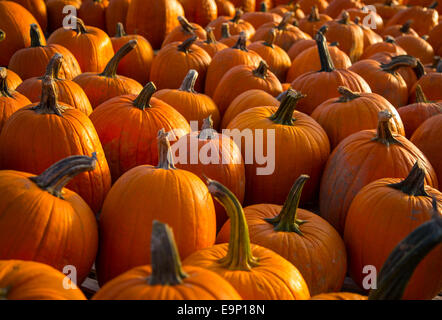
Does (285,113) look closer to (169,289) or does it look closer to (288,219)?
(288,219)

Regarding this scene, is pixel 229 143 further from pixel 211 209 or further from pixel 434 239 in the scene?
pixel 434 239

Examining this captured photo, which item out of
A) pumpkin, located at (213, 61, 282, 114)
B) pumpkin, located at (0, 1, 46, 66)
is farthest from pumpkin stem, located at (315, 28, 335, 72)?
pumpkin, located at (0, 1, 46, 66)

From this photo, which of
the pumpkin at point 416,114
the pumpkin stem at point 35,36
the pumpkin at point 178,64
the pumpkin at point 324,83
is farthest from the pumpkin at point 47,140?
the pumpkin at point 416,114

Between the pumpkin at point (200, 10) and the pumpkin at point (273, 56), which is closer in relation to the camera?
the pumpkin at point (273, 56)

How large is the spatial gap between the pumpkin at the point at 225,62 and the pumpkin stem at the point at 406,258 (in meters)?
2.34

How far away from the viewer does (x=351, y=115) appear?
2.54 meters

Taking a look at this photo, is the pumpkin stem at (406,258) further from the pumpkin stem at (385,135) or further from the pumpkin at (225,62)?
the pumpkin at (225,62)

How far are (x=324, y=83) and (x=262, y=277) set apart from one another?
1774 mm

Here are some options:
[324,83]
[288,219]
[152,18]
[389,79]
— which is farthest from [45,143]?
[152,18]

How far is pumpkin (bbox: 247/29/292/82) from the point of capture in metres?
3.70

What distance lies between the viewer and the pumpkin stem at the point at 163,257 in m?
1.08

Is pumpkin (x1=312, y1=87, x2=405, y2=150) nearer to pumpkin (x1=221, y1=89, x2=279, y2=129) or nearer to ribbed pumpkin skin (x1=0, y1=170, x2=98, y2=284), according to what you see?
pumpkin (x1=221, y1=89, x2=279, y2=129)

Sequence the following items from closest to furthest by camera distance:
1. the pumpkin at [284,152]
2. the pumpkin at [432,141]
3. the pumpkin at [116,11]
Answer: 1. the pumpkin at [284,152]
2. the pumpkin at [432,141]
3. the pumpkin at [116,11]

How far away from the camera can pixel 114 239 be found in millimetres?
1649
